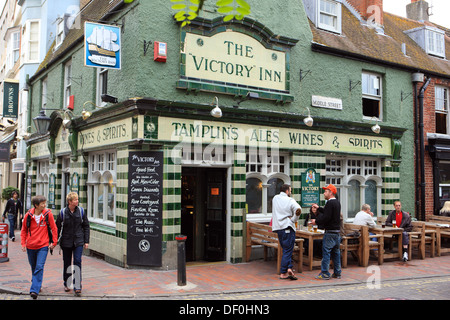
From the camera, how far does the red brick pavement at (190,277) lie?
7.81 m

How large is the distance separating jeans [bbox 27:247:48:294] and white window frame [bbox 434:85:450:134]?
13993mm

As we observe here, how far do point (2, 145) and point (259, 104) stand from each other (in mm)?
13624

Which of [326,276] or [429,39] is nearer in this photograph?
[326,276]

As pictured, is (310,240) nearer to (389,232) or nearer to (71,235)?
(389,232)

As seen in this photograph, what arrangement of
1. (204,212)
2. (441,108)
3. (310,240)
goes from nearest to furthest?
(310,240), (204,212), (441,108)

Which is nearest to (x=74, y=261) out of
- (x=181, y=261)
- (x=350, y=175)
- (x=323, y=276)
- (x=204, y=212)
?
(x=181, y=261)

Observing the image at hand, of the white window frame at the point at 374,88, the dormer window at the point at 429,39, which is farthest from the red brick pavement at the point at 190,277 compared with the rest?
the dormer window at the point at 429,39

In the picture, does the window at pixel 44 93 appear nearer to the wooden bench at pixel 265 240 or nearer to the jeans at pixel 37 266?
the wooden bench at pixel 265 240

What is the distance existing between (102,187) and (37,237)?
446cm

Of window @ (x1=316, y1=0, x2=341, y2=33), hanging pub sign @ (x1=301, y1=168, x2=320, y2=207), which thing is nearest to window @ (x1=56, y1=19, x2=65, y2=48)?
window @ (x1=316, y1=0, x2=341, y2=33)

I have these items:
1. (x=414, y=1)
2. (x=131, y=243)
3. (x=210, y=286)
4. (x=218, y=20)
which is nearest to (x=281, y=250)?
(x=210, y=286)

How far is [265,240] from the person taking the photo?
400 inches

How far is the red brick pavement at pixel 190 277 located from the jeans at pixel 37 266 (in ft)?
1.15

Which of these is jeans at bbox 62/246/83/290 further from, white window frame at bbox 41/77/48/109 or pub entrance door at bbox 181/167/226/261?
white window frame at bbox 41/77/48/109
